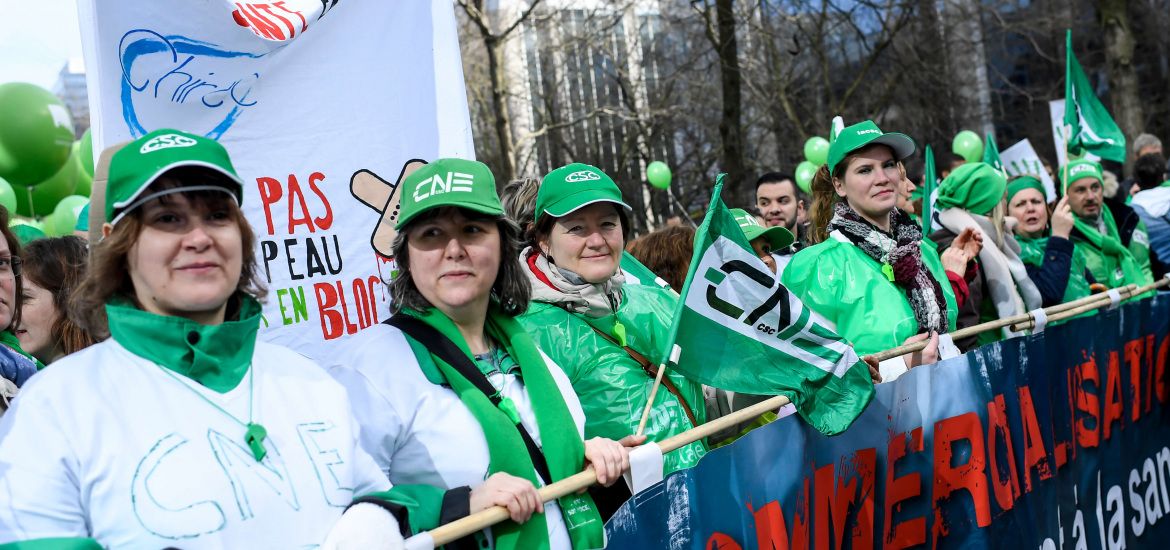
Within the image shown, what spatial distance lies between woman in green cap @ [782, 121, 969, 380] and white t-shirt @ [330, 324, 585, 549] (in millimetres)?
1904

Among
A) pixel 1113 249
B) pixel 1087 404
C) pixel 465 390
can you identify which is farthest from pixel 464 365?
pixel 1113 249

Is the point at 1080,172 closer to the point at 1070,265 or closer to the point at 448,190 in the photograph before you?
the point at 1070,265

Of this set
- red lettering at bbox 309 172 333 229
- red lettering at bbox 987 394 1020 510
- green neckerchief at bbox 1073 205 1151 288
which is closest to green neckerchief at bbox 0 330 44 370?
red lettering at bbox 309 172 333 229

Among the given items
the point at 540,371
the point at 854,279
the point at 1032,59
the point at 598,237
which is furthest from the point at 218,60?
the point at 1032,59

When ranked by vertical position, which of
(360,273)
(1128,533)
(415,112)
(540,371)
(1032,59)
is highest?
(1032,59)

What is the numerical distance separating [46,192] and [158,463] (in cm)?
942

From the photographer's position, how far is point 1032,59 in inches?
1375

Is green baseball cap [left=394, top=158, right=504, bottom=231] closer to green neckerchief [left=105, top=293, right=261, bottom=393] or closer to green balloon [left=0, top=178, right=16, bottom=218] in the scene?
green neckerchief [left=105, top=293, right=261, bottom=393]

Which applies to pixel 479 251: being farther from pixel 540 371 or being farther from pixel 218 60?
pixel 218 60

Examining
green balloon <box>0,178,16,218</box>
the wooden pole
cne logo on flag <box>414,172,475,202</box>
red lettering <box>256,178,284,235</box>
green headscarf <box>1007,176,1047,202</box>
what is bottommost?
the wooden pole

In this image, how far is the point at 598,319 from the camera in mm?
3332

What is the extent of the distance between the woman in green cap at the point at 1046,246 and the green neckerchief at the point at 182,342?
15.6 feet

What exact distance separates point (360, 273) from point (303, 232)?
24 centimetres

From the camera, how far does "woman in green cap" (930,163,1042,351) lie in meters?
5.12
